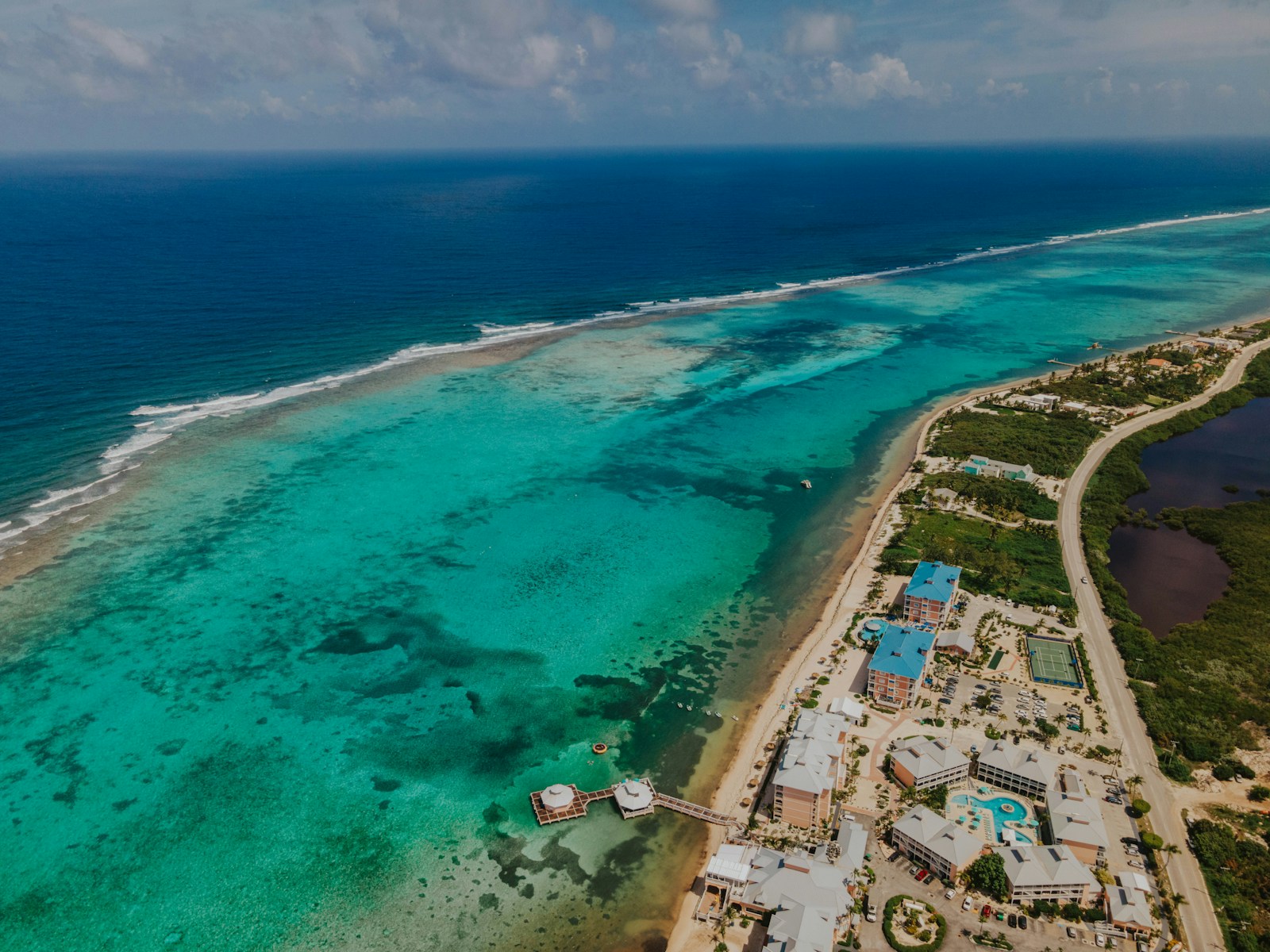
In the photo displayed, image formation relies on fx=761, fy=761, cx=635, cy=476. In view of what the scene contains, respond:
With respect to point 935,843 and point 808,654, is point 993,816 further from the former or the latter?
point 808,654

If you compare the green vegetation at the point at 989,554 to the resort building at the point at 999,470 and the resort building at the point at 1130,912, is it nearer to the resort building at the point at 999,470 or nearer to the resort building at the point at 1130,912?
the resort building at the point at 999,470

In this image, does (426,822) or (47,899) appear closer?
(47,899)

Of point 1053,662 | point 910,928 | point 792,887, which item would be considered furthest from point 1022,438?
point 792,887

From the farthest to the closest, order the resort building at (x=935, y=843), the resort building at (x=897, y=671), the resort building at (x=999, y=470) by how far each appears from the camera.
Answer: the resort building at (x=999, y=470) < the resort building at (x=897, y=671) < the resort building at (x=935, y=843)

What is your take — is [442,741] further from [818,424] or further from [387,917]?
[818,424]

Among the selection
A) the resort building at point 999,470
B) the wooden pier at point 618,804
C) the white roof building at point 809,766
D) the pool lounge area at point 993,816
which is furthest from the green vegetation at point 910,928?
the resort building at point 999,470

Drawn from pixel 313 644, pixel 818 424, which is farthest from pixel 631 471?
pixel 313 644
